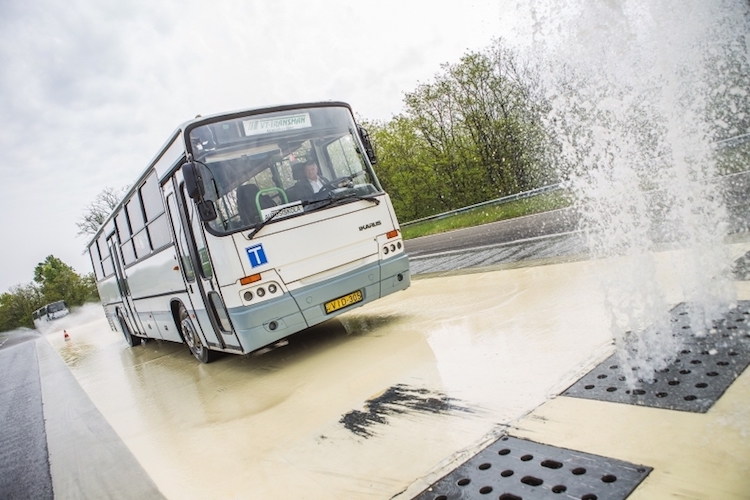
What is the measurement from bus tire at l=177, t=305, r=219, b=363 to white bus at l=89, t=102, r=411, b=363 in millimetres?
280

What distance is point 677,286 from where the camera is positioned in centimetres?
519

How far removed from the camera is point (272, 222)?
6.11 meters

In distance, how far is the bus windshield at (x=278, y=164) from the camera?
6094 millimetres

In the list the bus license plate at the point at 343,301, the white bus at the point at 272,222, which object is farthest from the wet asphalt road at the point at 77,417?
the bus license plate at the point at 343,301

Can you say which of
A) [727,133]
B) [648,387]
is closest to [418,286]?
[648,387]

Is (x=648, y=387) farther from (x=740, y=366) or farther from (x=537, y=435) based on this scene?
(x=537, y=435)

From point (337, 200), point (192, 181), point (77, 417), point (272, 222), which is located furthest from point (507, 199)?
point (77, 417)

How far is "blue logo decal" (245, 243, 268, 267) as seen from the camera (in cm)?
596

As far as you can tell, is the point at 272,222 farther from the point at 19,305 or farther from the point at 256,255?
the point at 19,305

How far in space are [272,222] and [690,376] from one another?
177 inches

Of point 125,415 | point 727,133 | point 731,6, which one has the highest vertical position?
point 731,6

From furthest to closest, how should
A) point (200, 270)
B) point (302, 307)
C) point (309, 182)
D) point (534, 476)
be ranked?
point (200, 270), point (309, 182), point (302, 307), point (534, 476)

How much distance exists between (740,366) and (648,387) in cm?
56

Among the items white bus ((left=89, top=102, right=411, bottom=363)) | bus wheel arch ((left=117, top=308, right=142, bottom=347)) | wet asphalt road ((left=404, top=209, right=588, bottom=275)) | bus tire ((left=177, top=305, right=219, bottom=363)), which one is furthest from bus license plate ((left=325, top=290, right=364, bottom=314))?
bus wheel arch ((left=117, top=308, right=142, bottom=347))
